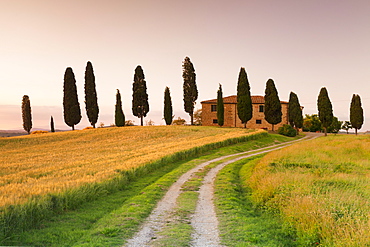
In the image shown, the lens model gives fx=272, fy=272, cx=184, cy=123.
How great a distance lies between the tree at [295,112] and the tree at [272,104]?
36.9ft

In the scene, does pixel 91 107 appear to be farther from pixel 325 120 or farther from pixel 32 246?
Answer: pixel 32 246

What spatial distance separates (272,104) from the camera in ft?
197

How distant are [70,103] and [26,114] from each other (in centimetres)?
2261

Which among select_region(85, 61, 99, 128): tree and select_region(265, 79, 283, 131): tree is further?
select_region(85, 61, 99, 128): tree

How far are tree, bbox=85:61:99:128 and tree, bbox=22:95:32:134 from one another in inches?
921

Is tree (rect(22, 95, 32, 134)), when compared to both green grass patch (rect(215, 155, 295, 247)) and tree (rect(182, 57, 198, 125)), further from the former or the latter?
green grass patch (rect(215, 155, 295, 247))

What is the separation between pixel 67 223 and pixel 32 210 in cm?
133

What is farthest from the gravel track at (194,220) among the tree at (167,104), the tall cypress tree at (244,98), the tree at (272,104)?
the tree at (167,104)

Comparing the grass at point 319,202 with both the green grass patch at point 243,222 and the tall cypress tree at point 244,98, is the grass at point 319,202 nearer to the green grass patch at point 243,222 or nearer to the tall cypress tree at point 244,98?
the green grass patch at point 243,222

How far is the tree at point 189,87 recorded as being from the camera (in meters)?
69.3

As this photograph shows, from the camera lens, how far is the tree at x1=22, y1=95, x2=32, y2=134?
77.6 metres

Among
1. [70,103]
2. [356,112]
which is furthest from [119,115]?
[356,112]

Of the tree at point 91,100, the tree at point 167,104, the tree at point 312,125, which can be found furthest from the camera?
the tree at point 312,125

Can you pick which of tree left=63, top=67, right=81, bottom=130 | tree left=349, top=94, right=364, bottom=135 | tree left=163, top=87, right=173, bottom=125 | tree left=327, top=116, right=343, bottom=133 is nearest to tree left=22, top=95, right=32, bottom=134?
tree left=63, top=67, right=81, bottom=130
